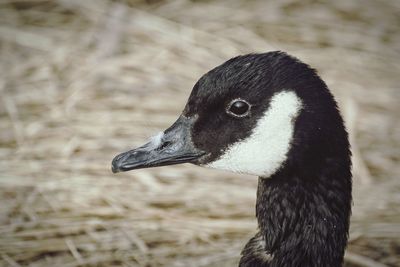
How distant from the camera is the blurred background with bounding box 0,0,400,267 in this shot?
176 inches

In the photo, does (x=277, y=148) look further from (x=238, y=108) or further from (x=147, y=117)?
(x=147, y=117)

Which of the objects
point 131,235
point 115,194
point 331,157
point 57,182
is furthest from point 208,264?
point 331,157

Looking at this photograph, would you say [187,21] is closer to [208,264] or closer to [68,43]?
[68,43]

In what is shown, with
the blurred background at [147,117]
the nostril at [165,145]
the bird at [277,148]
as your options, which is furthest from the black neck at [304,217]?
the blurred background at [147,117]

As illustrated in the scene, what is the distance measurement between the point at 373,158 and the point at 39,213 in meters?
2.12

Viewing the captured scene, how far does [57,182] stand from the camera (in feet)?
15.9

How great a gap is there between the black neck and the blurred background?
3.64ft

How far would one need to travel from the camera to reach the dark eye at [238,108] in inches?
122

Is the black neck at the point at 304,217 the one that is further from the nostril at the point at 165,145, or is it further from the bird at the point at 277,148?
the nostril at the point at 165,145

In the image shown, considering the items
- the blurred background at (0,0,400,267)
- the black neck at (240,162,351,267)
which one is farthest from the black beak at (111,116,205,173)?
the blurred background at (0,0,400,267)

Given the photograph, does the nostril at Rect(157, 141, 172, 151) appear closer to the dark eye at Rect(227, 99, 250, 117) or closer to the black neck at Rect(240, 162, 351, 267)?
the dark eye at Rect(227, 99, 250, 117)

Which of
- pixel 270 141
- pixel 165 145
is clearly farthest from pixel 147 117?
pixel 270 141

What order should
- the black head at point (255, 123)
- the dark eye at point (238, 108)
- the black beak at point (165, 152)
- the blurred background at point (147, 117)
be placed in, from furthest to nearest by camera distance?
the blurred background at point (147, 117) → the black beak at point (165, 152) → the dark eye at point (238, 108) → the black head at point (255, 123)

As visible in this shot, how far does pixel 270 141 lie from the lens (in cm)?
305
